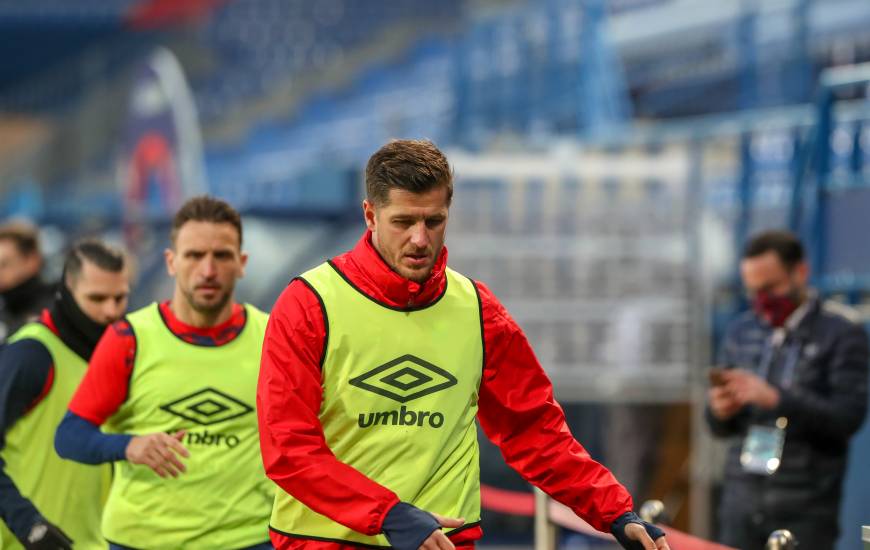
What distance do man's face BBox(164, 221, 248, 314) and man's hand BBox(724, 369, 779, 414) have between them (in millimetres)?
1856

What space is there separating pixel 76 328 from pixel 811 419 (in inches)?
102

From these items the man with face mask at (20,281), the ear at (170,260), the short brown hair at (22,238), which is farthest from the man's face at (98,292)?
the short brown hair at (22,238)

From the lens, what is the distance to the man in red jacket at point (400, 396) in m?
2.59

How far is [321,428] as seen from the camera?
2.67 m

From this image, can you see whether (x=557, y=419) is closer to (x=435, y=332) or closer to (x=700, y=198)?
(x=435, y=332)

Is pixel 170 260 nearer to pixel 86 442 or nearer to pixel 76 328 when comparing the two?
pixel 76 328

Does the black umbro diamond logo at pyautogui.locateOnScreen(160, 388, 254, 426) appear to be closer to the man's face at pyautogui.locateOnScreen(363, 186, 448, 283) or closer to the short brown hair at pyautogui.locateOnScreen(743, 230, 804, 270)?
the man's face at pyautogui.locateOnScreen(363, 186, 448, 283)

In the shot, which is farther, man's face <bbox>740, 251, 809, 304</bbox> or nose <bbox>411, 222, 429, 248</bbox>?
man's face <bbox>740, 251, 809, 304</bbox>

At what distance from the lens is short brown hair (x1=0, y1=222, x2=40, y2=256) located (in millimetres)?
5887

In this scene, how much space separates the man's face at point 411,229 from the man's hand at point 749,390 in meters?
2.21

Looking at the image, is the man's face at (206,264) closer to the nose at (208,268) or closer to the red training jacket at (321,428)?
the nose at (208,268)

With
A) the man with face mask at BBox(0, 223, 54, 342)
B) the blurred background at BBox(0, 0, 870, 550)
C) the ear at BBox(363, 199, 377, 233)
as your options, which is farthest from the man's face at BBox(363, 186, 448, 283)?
the man with face mask at BBox(0, 223, 54, 342)

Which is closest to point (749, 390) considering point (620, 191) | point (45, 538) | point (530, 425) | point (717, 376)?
point (717, 376)

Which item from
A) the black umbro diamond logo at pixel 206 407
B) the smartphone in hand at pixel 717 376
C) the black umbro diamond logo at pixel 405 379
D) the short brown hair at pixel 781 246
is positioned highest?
the short brown hair at pixel 781 246
